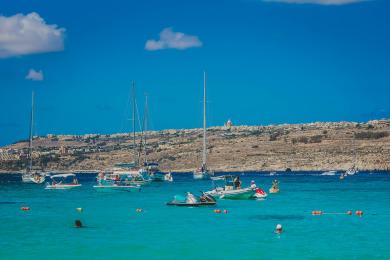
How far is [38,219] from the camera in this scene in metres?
53.0

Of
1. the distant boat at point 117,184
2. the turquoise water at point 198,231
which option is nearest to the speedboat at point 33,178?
the distant boat at point 117,184

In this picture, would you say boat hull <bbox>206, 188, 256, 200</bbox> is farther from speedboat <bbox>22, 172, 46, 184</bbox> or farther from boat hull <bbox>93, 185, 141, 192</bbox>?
speedboat <bbox>22, 172, 46, 184</bbox>

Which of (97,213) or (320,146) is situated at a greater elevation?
(320,146)

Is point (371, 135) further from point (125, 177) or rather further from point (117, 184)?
point (117, 184)

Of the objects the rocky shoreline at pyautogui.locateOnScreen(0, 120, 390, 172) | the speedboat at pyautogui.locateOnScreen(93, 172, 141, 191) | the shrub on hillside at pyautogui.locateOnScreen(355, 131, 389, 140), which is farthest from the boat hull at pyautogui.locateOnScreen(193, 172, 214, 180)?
the shrub on hillside at pyautogui.locateOnScreen(355, 131, 389, 140)

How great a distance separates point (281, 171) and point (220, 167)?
15260mm

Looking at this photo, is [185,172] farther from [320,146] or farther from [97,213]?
[97,213]

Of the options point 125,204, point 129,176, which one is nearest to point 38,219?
point 125,204

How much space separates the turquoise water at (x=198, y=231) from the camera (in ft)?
117

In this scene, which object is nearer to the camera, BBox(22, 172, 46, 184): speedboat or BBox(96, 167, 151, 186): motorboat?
BBox(96, 167, 151, 186): motorboat

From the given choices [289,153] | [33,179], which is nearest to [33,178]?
[33,179]

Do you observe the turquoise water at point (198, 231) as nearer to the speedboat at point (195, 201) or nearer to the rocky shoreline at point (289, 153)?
the speedboat at point (195, 201)

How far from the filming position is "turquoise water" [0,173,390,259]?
35.8m

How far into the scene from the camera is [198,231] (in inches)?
1736
